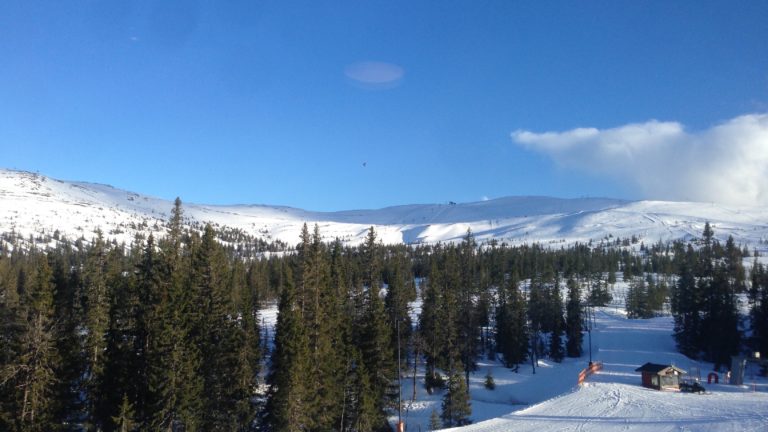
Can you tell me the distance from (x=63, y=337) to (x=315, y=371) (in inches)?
639

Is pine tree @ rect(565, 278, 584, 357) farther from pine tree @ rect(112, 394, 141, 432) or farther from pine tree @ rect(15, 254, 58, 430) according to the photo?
Answer: pine tree @ rect(15, 254, 58, 430)

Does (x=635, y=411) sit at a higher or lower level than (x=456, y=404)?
higher

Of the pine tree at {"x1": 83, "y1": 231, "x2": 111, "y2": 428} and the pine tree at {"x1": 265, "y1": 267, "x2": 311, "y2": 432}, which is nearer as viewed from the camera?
the pine tree at {"x1": 83, "y1": 231, "x2": 111, "y2": 428}

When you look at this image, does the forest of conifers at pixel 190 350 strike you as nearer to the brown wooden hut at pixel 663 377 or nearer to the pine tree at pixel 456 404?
the pine tree at pixel 456 404

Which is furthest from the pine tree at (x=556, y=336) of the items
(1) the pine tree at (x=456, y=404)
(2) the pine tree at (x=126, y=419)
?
(2) the pine tree at (x=126, y=419)

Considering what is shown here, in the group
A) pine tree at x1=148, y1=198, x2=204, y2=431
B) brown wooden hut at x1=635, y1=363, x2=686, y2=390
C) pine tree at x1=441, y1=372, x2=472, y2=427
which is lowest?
pine tree at x1=441, y1=372, x2=472, y2=427

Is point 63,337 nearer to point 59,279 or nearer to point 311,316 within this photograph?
point 311,316

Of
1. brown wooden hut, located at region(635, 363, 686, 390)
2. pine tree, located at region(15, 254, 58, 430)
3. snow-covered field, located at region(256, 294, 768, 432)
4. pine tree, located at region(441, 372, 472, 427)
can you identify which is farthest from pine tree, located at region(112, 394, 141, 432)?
brown wooden hut, located at region(635, 363, 686, 390)

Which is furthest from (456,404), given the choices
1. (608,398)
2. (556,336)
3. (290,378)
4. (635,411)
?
(556,336)

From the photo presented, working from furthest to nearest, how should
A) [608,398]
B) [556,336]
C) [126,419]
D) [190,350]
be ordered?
[556,336] → [608,398] → [190,350] → [126,419]

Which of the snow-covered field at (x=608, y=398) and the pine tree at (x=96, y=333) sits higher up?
the pine tree at (x=96, y=333)

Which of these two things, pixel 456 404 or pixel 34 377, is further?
pixel 456 404

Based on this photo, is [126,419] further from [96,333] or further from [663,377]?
[663,377]

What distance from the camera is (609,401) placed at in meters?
41.3
